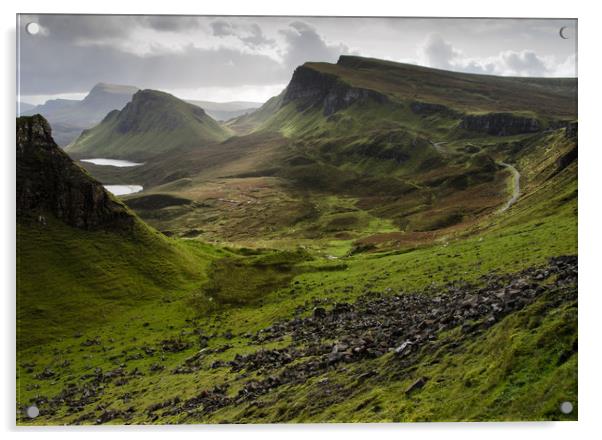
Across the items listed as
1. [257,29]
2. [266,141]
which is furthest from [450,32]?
[266,141]

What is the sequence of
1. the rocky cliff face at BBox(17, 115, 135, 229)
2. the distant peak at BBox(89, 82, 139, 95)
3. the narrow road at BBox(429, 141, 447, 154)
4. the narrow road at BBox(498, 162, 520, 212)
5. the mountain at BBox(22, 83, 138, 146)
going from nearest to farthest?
1. the mountain at BBox(22, 83, 138, 146)
2. the rocky cliff face at BBox(17, 115, 135, 229)
3. the distant peak at BBox(89, 82, 139, 95)
4. the narrow road at BBox(498, 162, 520, 212)
5. the narrow road at BBox(429, 141, 447, 154)

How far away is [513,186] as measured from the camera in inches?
2778

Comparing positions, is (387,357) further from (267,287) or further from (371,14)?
(267,287)

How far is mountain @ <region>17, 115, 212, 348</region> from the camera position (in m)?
30.1

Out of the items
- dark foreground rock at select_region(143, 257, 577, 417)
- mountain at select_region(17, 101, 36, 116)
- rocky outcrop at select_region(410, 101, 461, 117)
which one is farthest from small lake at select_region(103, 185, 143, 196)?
dark foreground rock at select_region(143, 257, 577, 417)

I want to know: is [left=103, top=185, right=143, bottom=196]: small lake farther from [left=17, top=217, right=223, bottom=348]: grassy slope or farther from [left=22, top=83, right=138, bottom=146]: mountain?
[left=17, top=217, right=223, bottom=348]: grassy slope

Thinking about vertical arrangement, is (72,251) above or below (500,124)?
below

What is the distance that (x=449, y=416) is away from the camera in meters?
14.7

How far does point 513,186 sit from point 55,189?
62.3 meters

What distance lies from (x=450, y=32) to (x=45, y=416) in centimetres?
2795

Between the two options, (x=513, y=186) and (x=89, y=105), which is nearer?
(x=89, y=105)

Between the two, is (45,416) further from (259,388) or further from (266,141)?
(266,141)

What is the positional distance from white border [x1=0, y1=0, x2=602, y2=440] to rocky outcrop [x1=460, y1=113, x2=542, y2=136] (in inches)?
3903

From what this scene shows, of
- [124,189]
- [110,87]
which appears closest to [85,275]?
[110,87]
